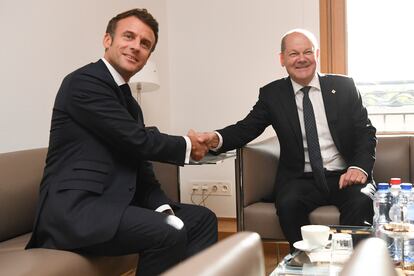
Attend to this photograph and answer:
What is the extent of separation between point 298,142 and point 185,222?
86 cm

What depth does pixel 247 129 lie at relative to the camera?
2.75 m

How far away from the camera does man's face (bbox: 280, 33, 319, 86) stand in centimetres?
262

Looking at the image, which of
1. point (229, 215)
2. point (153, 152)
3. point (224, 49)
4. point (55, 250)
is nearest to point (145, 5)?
point (224, 49)

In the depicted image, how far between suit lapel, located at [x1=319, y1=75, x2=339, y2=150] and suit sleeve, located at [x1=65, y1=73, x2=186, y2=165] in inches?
42.0

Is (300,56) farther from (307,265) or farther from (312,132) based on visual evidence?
(307,265)

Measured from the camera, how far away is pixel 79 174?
1.80 meters

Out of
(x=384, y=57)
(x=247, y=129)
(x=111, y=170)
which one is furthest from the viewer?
(x=384, y=57)

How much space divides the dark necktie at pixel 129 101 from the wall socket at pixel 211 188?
70.8 inches

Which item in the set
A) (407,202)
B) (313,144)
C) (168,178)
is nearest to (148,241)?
(168,178)

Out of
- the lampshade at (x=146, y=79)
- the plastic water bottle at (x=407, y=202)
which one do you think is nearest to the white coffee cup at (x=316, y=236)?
the plastic water bottle at (x=407, y=202)

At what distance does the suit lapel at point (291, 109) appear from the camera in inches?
103

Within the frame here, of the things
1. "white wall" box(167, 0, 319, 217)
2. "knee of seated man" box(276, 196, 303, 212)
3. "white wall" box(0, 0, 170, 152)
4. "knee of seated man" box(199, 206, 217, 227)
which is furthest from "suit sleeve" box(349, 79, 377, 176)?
"white wall" box(0, 0, 170, 152)

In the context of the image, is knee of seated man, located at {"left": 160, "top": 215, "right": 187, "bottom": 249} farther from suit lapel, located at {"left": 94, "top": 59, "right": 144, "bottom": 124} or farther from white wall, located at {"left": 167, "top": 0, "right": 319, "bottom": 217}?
white wall, located at {"left": 167, "top": 0, "right": 319, "bottom": 217}

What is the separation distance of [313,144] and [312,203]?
1.07 ft
